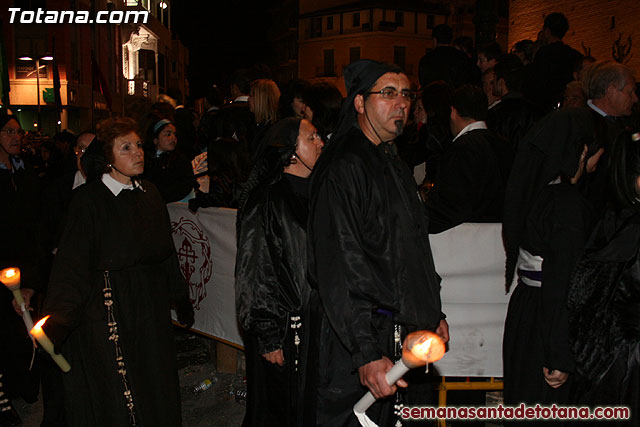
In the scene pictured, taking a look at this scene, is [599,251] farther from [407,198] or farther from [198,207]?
[198,207]

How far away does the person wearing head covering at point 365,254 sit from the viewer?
3.22 metres

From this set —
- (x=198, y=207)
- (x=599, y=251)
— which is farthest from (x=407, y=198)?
(x=198, y=207)

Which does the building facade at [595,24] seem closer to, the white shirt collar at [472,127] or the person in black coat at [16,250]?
the white shirt collar at [472,127]

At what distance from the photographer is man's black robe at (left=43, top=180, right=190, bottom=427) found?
15.2 feet

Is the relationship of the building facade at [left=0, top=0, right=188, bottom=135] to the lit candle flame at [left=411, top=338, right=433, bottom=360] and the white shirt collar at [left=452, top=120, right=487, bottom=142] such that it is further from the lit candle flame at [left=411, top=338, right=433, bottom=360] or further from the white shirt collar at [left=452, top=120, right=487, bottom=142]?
the lit candle flame at [left=411, top=338, right=433, bottom=360]

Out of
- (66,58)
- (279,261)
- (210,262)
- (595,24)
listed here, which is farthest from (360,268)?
(595,24)

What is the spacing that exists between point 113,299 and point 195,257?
2.30 m

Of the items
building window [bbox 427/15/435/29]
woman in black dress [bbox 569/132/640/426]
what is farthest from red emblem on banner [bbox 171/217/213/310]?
building window [bbox 427/15/435/29]

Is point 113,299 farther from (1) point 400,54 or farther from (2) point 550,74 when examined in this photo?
(1) point 400,54

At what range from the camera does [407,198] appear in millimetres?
3467

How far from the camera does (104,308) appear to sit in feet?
15.6

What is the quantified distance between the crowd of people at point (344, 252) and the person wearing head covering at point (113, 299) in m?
0.01

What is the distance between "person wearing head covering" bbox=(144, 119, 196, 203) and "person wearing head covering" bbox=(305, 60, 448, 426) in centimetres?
416

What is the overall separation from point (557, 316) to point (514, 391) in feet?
2.32
